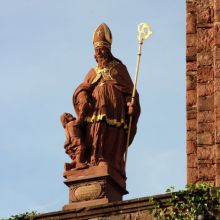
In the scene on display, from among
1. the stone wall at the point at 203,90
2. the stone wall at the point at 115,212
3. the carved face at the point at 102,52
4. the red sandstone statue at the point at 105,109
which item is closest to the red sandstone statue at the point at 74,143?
the red sandstone statue at the point at 105,109

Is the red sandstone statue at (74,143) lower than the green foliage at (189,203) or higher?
higher

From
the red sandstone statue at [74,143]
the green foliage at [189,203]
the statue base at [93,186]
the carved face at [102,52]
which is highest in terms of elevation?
the carved face at [102,52]

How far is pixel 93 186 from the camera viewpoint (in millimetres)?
28781

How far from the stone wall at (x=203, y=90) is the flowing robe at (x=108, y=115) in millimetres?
1222

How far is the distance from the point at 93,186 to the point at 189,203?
91.8 inches

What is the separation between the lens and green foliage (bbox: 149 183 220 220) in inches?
1063

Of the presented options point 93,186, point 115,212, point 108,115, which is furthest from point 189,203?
point 108,115

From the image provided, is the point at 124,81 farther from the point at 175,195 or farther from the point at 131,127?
the point at 175,195

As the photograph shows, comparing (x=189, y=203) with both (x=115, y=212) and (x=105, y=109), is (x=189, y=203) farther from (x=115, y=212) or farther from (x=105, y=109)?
(x=105, y=109)

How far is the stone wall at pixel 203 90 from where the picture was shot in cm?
2827

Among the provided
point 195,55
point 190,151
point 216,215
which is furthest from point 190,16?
point 216,215

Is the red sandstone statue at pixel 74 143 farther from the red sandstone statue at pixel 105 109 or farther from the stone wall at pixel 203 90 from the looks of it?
the stone wall at pixel 203 90

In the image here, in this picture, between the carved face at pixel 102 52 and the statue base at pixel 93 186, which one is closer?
the statue base at pixel 93 186

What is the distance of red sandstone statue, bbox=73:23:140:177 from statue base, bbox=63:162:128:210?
0.19 m
